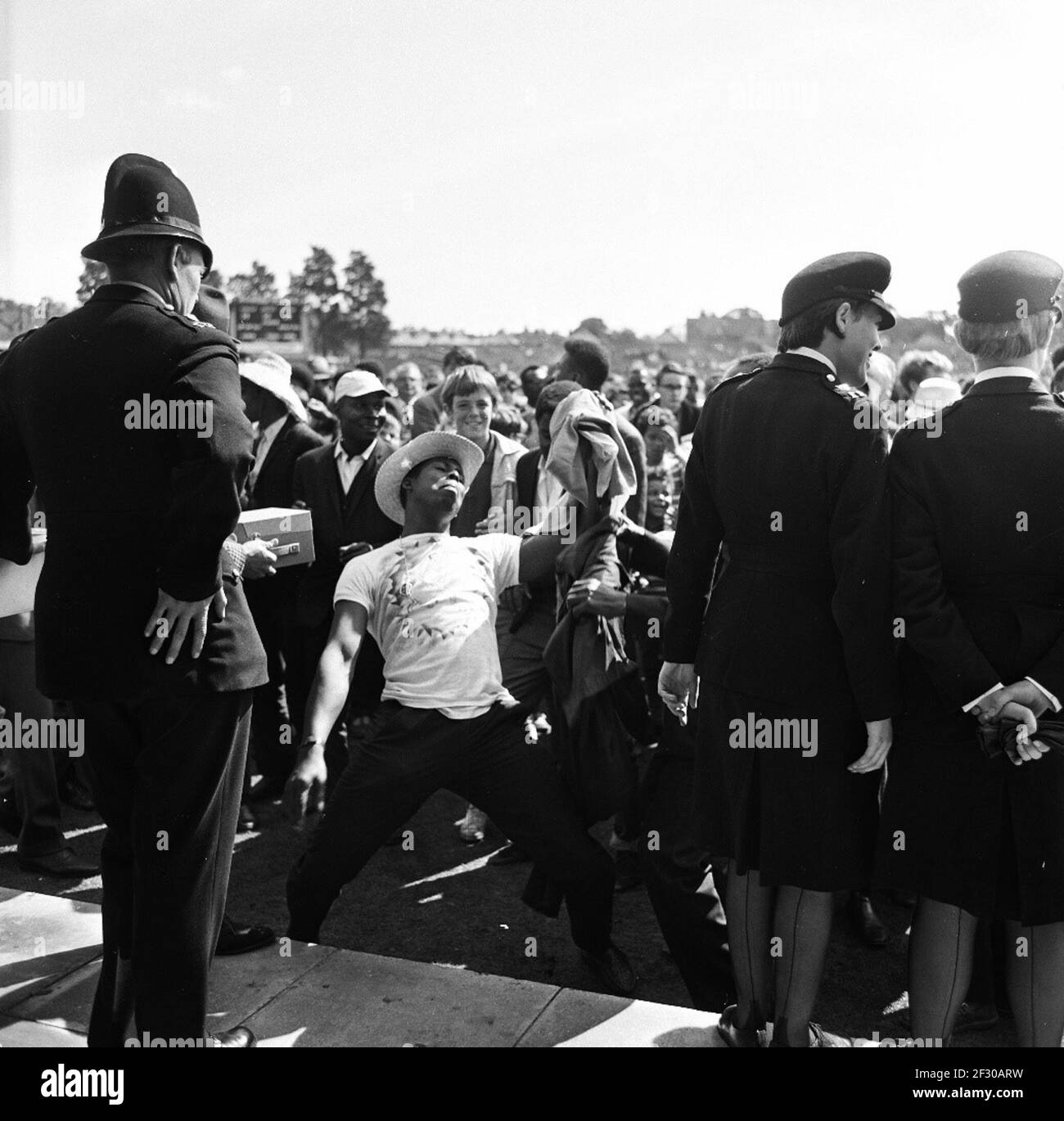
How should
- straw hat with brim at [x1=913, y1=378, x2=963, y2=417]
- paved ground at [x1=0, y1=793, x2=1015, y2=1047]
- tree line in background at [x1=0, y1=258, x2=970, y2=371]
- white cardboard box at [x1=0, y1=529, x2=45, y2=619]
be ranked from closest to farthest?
paved ground at [x1=0, y1=793, x2=1015, y2=1047], white cardboard box at [x1=0, y1=529, x2=45, y2=619], straw hat with brim at [x1=913, y1=378, x2=963, y2=417], tree line in background at [x1=0, y1=258, x2=970, y2=371]

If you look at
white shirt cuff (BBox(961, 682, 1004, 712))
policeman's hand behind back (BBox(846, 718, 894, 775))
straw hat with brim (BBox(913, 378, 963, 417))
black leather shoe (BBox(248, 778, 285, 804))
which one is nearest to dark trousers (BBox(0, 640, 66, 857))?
black leather shoe (BBox(248, 778, 285, 804))

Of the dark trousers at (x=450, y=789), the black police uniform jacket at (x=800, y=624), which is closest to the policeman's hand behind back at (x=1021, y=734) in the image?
the black police uniform jacket at (x=800, y=624)

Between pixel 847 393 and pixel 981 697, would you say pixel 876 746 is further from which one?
pixel 847 393

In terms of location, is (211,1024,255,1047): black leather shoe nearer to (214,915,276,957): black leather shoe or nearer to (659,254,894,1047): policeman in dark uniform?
(214,915,276,957): black leather shoe

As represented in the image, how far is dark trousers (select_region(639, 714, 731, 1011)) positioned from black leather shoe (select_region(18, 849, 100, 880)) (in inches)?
96.4

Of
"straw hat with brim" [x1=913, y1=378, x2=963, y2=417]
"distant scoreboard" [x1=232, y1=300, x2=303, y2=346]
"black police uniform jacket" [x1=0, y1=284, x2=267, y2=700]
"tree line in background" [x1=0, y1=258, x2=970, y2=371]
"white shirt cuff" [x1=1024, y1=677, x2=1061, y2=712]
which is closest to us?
"black police uniform jacket" [x1=0, y1=284, x2=267, y2=700]

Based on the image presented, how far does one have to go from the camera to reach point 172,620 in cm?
247

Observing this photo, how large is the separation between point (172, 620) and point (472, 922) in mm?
2156

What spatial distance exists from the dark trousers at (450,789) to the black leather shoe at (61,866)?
153 cm

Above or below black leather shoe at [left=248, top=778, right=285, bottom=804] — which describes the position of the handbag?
above

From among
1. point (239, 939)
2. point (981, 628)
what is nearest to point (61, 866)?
point (239, 939)

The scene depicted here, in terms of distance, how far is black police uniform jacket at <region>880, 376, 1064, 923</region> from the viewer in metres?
2.51
